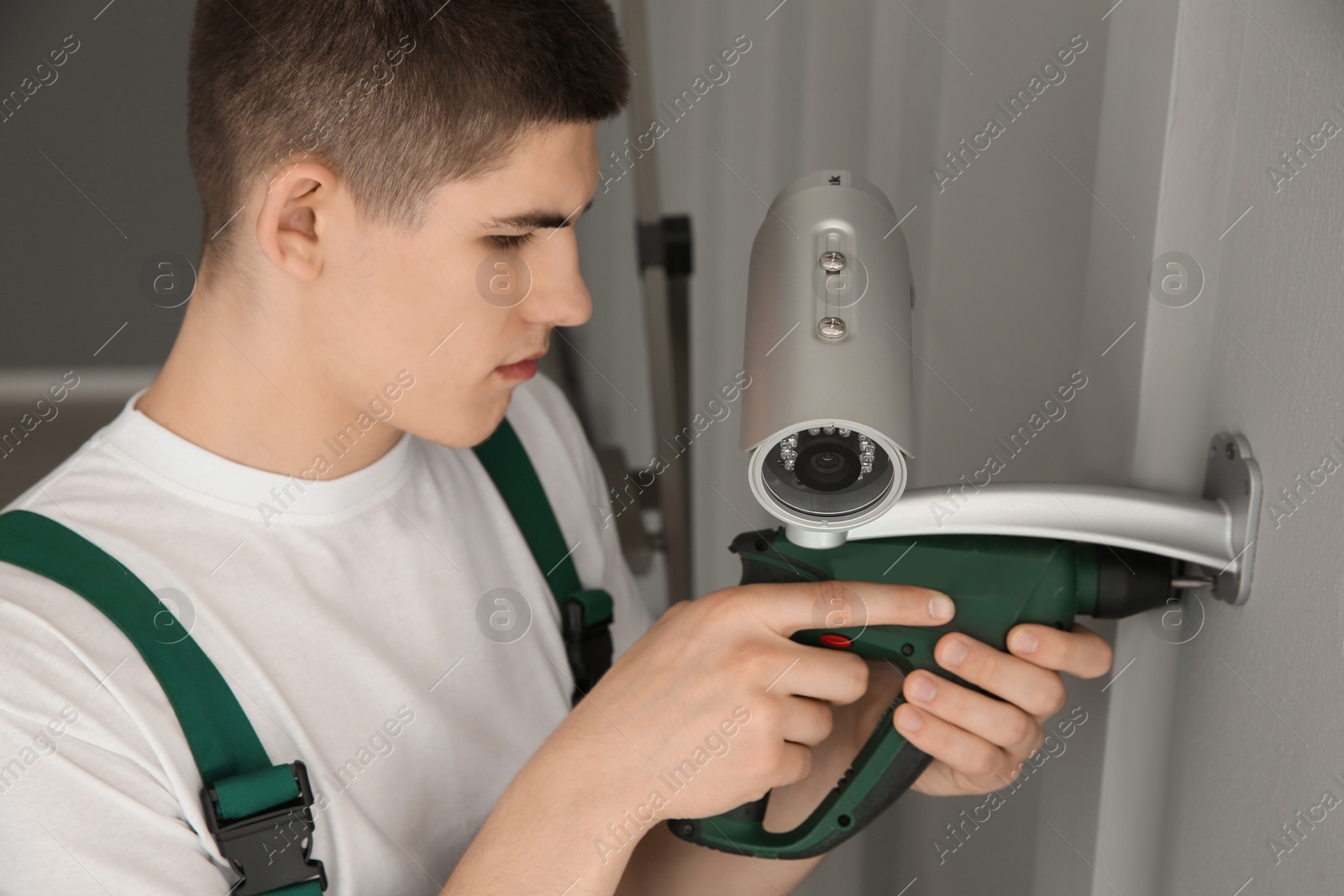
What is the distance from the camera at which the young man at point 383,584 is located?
0.67m

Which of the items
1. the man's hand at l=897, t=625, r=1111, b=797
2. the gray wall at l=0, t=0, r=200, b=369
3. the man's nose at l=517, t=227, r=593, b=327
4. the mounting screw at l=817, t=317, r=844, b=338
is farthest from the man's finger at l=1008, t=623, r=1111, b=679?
the gray wall at l=0, t=0, r=200, b=369

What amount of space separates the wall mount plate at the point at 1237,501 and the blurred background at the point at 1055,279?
1cm

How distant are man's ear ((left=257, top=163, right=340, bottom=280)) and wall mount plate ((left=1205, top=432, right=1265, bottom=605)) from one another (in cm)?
63

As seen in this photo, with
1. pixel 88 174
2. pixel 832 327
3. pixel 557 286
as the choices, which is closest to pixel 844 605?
pixel 832 327

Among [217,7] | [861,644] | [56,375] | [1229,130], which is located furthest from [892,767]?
[56,375]

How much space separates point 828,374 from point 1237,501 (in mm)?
256

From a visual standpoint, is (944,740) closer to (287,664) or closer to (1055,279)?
(1055,279)

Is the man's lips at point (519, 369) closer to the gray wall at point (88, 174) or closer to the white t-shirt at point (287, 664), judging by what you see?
the white t-shirt at point (287, 664)

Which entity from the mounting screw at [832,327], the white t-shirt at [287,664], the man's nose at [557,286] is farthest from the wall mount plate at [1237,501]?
the white t-shirt at [287,664]

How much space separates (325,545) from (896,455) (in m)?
0.52

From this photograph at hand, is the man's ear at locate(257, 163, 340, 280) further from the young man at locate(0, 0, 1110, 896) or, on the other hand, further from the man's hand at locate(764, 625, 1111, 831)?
the man's hand at locate(764, 625, 1111, 831)

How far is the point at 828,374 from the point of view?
552mm

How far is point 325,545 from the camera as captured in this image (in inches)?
34.0

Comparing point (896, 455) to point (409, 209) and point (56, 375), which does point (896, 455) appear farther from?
point (56, 375)
